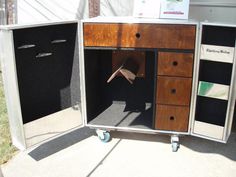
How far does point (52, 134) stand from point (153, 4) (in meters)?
1.24

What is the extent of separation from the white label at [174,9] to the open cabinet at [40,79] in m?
0.67

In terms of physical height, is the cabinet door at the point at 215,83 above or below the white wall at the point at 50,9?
below

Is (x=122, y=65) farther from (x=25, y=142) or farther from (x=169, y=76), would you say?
(x=25, y=142)

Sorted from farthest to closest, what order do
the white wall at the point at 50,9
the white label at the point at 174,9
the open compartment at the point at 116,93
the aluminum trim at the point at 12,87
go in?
the white wall at the point at 50,9, the open compartment at the point at 116,93, the white label at the point at 174,9, the aluminum trim at the point at 12,87

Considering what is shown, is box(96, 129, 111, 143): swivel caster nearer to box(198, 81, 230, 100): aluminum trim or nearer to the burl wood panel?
the burl wood panel

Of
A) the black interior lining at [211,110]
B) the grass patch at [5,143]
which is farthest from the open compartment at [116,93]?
the grass patch at [5,143]

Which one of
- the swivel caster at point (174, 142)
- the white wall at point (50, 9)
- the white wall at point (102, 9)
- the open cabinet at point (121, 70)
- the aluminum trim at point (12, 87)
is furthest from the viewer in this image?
the white wall at point (50, 9)

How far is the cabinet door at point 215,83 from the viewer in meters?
1.99

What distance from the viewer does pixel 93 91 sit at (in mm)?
2549

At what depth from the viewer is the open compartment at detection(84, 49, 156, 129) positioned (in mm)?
2477

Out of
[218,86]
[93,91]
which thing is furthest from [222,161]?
[93,91]

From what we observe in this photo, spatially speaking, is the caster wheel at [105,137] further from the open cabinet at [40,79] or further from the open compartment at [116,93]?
the open cabinet at [40,79]

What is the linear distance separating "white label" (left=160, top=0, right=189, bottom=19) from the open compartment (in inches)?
16.1

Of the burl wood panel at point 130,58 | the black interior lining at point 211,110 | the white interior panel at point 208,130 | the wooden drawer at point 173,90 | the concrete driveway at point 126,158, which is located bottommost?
the concrete driveway at point 126,158
